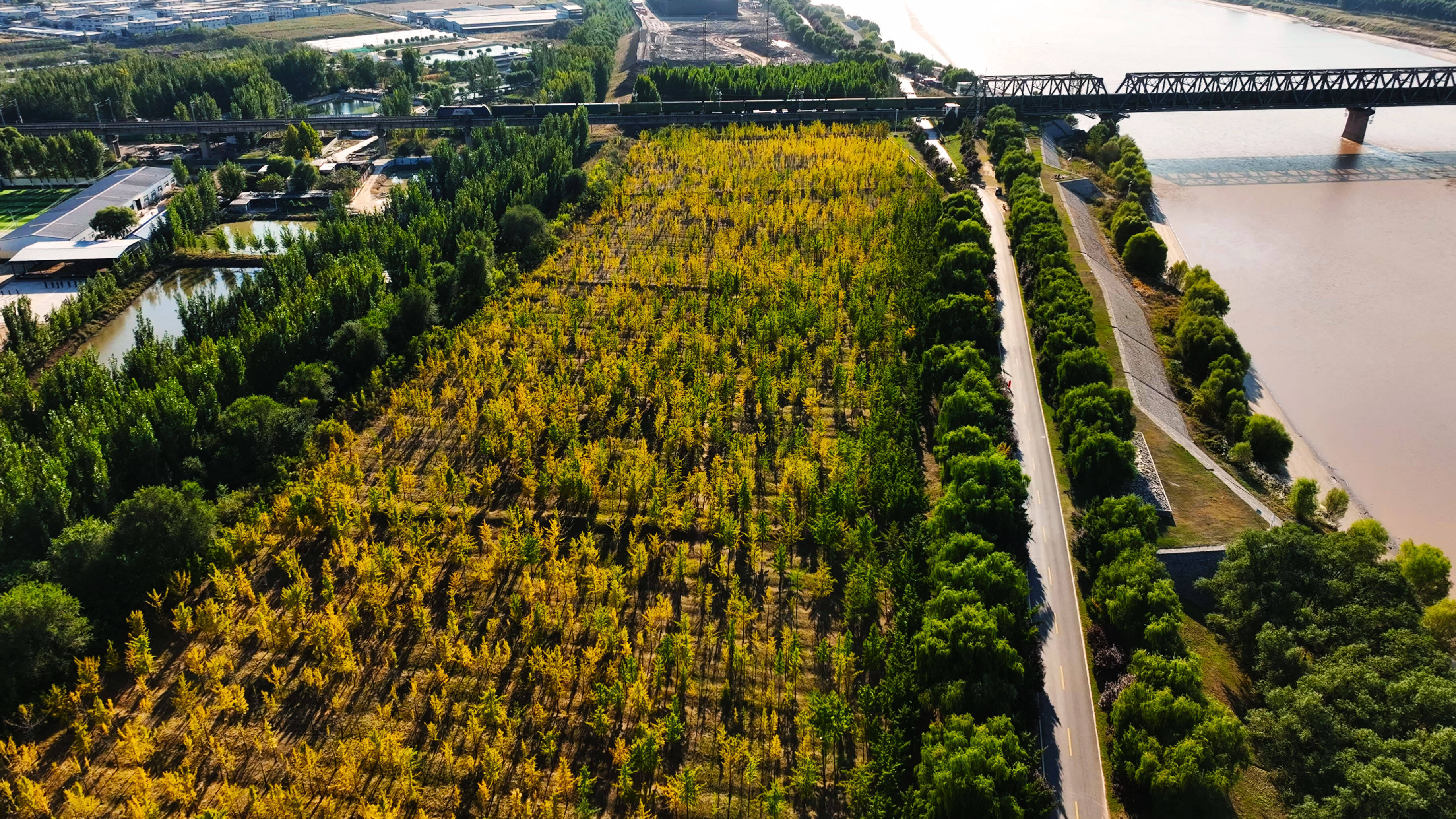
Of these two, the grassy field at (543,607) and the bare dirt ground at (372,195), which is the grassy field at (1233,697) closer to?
the grassy field at (543,607)

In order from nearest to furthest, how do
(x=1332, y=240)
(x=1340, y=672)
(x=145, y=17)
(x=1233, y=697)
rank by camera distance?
(x=1340, y=672) → (x=1233, y=697) → (x=1332, y=240) → (x=145, y=17)

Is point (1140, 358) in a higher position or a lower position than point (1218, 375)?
lower

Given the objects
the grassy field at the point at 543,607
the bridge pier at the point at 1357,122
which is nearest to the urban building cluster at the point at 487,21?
the bridge pier at the point at 1357,122

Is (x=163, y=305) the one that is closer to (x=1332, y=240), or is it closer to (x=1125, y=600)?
(x=1125, y=600)

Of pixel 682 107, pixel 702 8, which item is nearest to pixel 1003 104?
pixel 682 107

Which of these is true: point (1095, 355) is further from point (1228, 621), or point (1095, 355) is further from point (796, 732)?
point (796, 732)

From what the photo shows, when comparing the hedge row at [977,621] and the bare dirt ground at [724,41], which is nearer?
the hedge row at [977,621]
